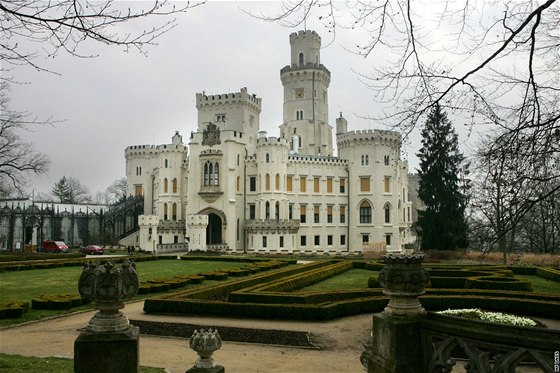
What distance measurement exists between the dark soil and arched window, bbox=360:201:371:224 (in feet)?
→ 150

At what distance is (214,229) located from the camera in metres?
57.8

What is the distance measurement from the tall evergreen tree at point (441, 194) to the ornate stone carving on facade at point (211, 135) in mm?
23343

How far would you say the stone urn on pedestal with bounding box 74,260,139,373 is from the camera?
18.4 ft

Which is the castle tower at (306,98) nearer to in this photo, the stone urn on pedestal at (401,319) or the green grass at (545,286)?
the green grass at (545,286)

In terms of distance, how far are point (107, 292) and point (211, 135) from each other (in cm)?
5098

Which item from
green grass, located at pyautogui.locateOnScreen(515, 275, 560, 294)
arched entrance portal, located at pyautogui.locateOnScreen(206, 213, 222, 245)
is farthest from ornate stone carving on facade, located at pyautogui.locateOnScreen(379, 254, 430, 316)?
arched entrance portal, located at pyautogui.locateOnScreen(206, 213, 222, 245)

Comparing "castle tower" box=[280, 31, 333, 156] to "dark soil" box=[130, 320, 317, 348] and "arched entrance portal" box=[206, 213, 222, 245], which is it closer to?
"arched entrance portal" box=[206, 213, 222, 245]

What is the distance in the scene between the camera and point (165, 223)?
56.8 meters

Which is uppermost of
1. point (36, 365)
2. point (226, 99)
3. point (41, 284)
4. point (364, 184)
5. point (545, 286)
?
point (226, 99)

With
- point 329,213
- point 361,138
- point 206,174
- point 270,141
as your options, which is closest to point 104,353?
point 270,141

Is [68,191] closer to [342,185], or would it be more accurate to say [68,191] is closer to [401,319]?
[342,185]

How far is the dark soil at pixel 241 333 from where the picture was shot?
1209 cm

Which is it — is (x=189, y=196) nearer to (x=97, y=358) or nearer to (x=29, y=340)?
(x=29, y=340)

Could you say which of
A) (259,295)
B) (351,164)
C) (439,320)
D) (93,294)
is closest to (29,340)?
(259,295)
